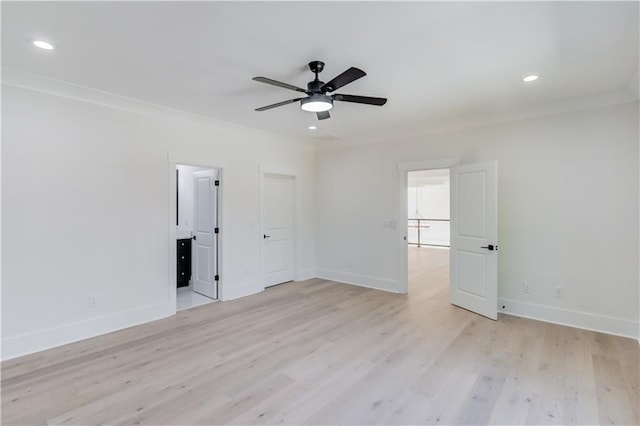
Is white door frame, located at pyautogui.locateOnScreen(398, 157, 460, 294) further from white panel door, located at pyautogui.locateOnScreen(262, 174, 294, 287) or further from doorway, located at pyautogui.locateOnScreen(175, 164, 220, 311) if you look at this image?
doorway, located at pyautogui.locateOnScreen(175, 164, 220, 311)

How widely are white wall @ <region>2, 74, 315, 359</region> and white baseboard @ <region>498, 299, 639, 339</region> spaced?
475cm

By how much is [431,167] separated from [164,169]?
4.02 m

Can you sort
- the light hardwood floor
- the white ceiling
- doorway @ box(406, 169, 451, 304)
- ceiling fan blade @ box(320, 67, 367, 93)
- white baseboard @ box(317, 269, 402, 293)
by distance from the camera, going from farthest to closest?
doorway @ box(406, 169, 451, 304) → white baseboard @ box(317, 269, 402, 293) → ceiling fan blade @ box(320, 67, 367, 93) → the light hardwood floor → the white ceiling

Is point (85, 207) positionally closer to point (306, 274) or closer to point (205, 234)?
point (205, 234)

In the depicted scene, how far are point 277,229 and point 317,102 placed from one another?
3.52 metres

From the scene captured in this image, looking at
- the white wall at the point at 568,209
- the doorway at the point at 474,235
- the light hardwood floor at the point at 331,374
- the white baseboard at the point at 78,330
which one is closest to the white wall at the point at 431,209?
the doorway at the point at 474,235

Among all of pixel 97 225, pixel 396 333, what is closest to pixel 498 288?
pixel 396 333

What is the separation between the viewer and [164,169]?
13.9 ft

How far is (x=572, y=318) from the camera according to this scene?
3887mm

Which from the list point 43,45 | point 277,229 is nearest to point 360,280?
point 277,229

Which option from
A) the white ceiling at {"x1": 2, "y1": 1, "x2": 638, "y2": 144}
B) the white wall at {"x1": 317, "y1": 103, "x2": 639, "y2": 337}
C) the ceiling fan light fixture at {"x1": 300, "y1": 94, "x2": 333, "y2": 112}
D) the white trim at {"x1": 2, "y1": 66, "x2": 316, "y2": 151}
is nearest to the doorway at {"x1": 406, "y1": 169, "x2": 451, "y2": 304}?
the white wall at {"x1": 317, "y1": 103, "x2": 639, "y2": 337}

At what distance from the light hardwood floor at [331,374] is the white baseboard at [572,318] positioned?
164 mm

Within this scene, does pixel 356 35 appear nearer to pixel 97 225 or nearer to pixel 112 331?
pixel 97 225

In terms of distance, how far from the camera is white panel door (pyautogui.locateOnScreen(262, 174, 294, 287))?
19.0 ft
